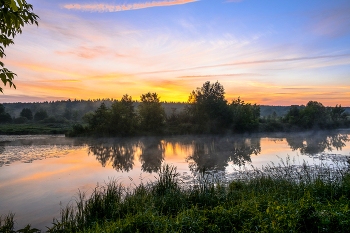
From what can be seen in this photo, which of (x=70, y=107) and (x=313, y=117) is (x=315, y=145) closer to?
(x=313, y=117)

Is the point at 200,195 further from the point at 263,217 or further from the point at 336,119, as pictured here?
the point at 336,119

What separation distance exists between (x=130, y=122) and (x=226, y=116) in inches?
694

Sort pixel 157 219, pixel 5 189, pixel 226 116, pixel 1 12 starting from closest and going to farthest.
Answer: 1. pixel 1 12
2. pixel 157 219
3. pixel 5 189
4. pixel 226 116

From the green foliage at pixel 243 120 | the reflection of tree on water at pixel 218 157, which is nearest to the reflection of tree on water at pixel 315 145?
the reflection of tree on water at pixel 218 157

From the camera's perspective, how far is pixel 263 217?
384 centimetres

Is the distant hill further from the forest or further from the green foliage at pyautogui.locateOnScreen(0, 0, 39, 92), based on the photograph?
the green foliage at pyautogui.locateOnScreen(0, 0, 39, 92)

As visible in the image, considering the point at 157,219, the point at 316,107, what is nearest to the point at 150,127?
the point at 157,219

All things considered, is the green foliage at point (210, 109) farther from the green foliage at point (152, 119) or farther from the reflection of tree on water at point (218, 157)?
the reflection of tree on water at point (218, 157)

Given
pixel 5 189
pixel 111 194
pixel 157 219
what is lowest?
pixel 5 189

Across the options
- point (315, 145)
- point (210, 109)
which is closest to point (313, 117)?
point (210, 109)

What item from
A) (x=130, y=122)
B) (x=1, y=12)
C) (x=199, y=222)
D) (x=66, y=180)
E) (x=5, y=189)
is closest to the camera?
(x=1, y=12)

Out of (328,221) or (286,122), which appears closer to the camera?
(328,221)

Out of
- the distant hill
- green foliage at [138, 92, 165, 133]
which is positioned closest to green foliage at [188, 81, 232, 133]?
green foliage at [138, 92, 165, 133]

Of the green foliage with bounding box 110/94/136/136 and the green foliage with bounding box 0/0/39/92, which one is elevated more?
the green foliage with bounding box 0/0/39/92
